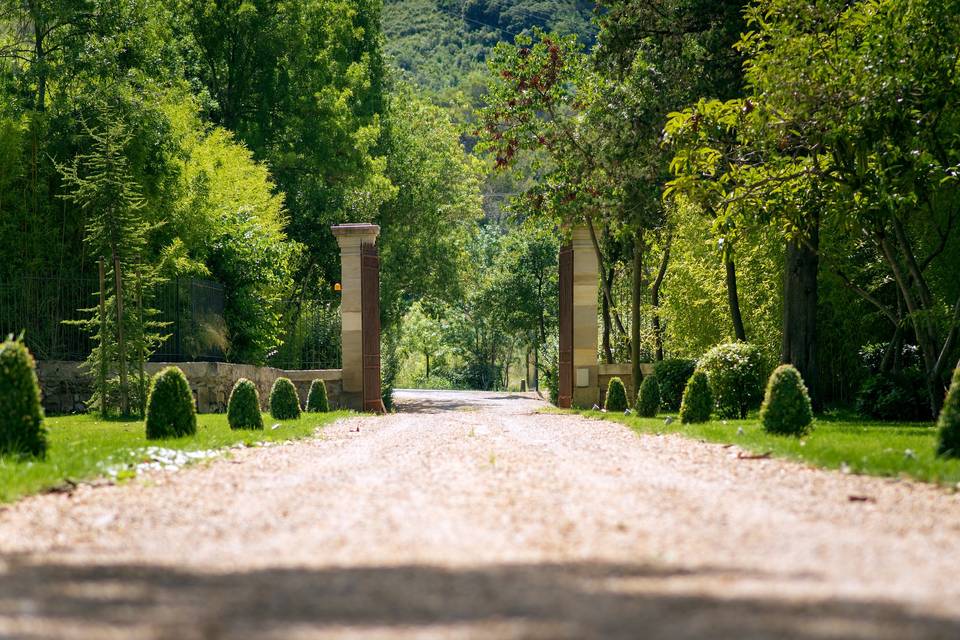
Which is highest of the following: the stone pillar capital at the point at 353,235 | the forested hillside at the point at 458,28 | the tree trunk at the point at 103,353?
the forested hillside at the point at 458,28

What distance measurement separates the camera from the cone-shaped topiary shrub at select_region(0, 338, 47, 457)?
8.88 meters

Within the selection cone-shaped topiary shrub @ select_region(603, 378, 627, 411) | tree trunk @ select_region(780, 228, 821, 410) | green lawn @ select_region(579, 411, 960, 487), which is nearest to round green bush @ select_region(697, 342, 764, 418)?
tree trunk @ select_region(780, 228, 821, 410)

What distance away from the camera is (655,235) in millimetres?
25484

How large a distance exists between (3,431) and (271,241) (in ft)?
48.8

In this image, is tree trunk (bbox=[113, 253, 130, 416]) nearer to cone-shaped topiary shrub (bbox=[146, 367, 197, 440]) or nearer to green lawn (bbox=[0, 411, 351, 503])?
green lawn (bbox=[0, 411, 351, 503])

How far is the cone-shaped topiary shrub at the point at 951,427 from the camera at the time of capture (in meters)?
8.40

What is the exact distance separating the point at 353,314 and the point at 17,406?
1399cm

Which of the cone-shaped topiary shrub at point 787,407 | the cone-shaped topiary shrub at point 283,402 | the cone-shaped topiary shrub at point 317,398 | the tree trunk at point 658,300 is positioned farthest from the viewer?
the tree trunk at point 658,300

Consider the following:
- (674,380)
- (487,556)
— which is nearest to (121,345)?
(674,380)

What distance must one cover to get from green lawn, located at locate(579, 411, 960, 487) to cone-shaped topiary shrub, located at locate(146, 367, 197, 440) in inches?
240

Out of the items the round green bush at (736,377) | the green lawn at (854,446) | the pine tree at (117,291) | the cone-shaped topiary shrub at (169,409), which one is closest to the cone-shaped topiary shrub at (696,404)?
the green lawn at (854,446)

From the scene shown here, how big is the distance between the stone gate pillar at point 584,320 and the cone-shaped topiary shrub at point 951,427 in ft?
50.4

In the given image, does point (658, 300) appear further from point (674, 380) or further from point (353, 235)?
point (353, 235)

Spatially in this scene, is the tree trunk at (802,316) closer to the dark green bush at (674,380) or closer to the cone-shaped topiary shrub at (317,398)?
the dark green bush at (674,380)
